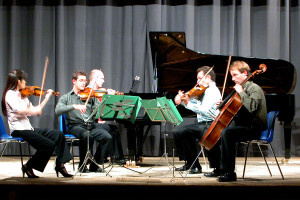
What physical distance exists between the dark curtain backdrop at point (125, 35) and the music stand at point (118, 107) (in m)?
2.67

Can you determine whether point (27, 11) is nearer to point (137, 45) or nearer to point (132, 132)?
point (137, 45)

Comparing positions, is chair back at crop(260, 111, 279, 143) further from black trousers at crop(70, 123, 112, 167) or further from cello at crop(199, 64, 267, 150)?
black trousers at crop(70, 123, 112, 167)

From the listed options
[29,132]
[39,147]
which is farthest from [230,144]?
[29,132]

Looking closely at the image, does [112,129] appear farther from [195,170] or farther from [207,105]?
[207,105]

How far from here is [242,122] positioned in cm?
404

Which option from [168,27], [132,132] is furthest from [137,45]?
[132,132]

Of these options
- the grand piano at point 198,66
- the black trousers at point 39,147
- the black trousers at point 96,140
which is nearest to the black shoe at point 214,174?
the black trousers at point 96,140

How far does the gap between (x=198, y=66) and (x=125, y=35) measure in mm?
1875

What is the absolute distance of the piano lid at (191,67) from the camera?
5.71m

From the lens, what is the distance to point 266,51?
716 cm

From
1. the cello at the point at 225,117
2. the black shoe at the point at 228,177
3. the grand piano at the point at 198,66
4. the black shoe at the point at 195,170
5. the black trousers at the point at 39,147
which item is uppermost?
the grand piano at the point at 198,66

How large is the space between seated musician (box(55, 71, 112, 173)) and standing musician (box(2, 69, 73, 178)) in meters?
0.42

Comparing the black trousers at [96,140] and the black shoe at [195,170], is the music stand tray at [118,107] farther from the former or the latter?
the black shoe at [195,170]

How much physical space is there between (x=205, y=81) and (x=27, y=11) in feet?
13.4
